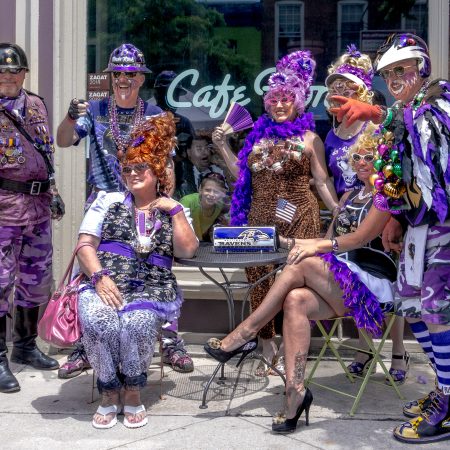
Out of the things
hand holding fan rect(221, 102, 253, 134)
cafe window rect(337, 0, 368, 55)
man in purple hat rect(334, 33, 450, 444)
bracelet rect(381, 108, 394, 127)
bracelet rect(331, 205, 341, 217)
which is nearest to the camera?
man in purple hat rect(334, 33, 450, 444)

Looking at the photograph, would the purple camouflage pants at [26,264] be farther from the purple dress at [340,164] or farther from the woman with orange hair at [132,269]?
the purple dress at [340,164]

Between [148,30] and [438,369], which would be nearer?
[438,369]

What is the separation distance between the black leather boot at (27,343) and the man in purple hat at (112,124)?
21cm

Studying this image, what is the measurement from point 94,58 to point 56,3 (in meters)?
0.45

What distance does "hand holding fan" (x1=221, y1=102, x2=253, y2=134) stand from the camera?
5.06m

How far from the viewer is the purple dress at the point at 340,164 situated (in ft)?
15.2

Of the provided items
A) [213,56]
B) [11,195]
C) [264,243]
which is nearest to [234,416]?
[264,243]

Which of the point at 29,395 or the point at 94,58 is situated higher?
the point at 94,58

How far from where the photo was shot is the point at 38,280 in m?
4.82

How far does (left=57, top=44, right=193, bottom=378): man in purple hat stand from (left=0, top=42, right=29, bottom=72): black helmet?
462 mm

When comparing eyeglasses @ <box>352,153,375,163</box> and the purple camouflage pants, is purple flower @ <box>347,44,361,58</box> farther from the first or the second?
the purple camouflage pants

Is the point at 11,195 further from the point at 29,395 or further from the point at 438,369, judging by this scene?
the point at 438,369

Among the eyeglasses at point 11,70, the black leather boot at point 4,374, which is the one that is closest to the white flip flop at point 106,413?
the black leather boot at point 4,374

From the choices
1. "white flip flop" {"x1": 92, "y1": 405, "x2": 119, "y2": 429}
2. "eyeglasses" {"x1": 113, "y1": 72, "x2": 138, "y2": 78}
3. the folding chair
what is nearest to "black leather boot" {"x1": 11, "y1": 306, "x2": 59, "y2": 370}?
"white flip flop" {"x1": 92, "y1": 405, "x2": 119, "y2": 429}
